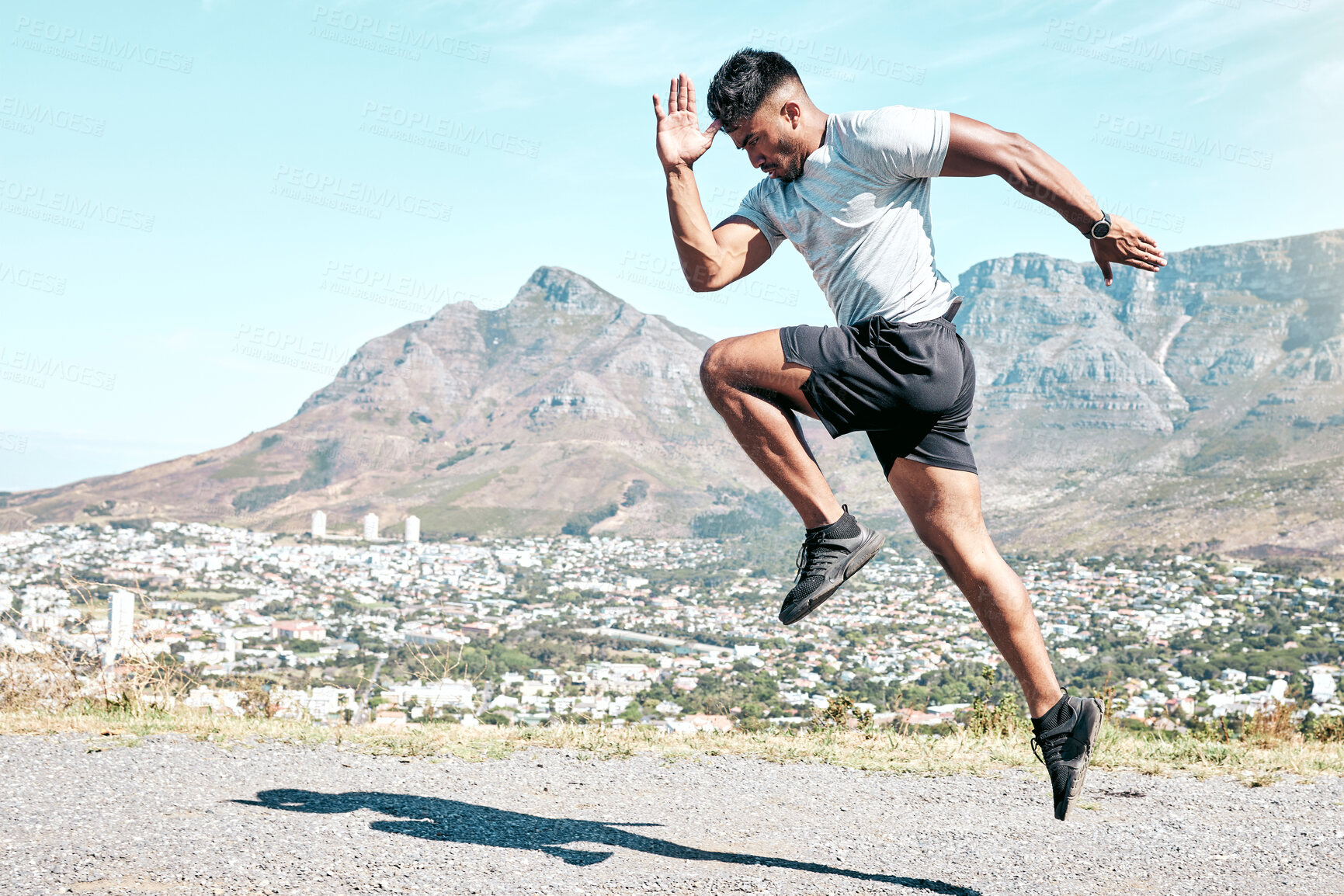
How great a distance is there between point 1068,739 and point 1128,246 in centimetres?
163

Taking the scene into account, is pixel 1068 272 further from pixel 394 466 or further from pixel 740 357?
pixel 740 357

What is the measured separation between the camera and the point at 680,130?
2.89m

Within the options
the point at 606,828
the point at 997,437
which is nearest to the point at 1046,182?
the point at 606,828

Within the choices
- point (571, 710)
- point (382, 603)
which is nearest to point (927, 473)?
point (571, 710)

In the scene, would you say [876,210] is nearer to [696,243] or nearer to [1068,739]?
[696,243]

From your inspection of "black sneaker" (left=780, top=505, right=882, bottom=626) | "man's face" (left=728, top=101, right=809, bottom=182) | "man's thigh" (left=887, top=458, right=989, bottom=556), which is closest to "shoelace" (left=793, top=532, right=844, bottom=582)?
"black sneaker" (left=780, top=505, right=882, bottom=626)

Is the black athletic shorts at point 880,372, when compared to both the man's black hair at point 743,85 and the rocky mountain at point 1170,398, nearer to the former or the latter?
the man's black hair at point 743,85

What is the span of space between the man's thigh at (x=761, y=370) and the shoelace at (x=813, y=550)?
0.42m

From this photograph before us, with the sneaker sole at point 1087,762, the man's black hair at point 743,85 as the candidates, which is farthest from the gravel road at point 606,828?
the man's black hair at point 743,85

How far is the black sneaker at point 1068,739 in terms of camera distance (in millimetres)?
3166

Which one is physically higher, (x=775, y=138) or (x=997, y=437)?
(x=997, y=437)

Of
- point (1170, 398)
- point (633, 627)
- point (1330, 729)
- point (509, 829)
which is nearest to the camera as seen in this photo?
point (509, 829)

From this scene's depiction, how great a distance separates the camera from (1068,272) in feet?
575

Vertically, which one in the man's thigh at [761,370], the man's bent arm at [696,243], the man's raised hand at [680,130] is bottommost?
the man's thigh at [761,370]
